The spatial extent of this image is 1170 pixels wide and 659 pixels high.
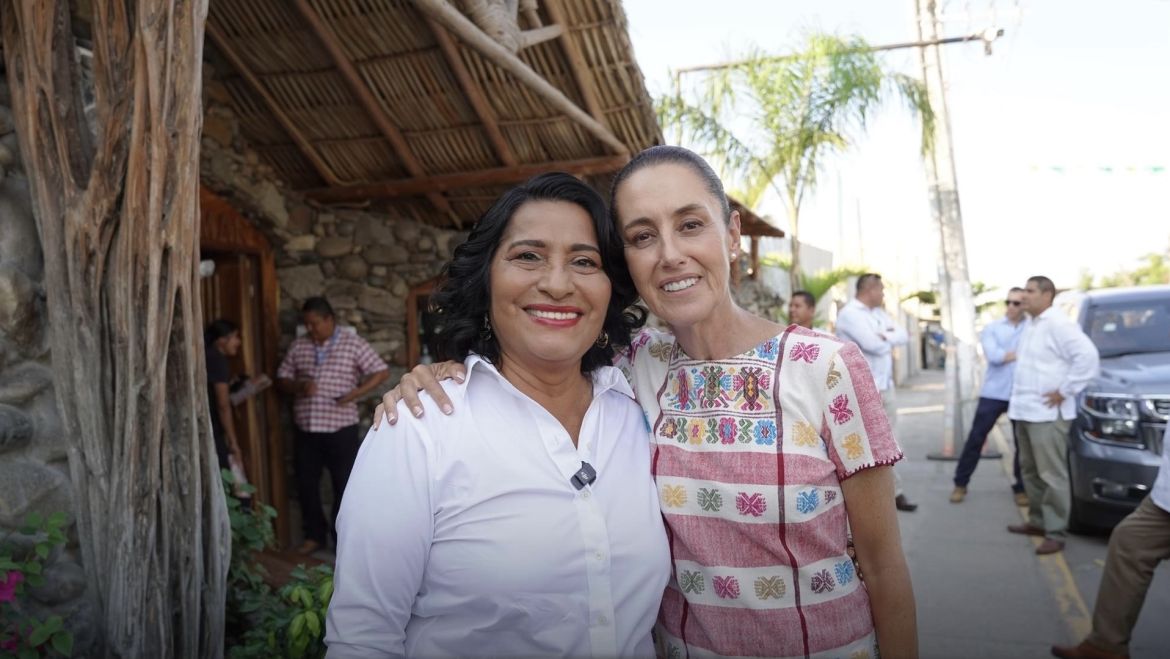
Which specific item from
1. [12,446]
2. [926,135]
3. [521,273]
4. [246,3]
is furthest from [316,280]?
[926,135]

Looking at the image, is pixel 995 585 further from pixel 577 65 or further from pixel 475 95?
pixel 475 95

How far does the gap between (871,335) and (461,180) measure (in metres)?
3.68

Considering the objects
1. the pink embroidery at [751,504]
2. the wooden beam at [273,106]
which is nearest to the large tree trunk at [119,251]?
the pink embroidery at [751,504]

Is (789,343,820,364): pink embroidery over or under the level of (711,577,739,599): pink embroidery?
over

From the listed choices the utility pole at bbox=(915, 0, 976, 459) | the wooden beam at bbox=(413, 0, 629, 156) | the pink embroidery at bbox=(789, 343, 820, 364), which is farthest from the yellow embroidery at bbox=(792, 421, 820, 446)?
the utility pole at bbox=(915, 0, 976, 459)

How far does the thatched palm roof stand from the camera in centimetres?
451

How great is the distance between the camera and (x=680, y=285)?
1.78 m

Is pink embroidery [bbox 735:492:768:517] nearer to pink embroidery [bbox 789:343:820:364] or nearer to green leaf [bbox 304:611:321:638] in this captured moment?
pink embroidery [bbox 789:343:820:364]

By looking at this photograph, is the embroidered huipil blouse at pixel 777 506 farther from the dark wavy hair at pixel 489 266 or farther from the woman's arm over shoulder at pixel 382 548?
the woman's arm over shoulder at pixel 382 548

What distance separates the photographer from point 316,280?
20.6ft

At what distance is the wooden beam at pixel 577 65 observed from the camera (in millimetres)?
4617

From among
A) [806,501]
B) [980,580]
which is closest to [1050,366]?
[980,580]

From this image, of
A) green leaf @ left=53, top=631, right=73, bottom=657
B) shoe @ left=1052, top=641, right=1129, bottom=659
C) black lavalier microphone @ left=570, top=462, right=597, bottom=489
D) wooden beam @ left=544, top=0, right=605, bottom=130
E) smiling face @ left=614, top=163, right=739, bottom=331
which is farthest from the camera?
wooden beam @ left=544, top=0, right=605, bottom=130

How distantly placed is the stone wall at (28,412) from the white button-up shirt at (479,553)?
4.61ft
